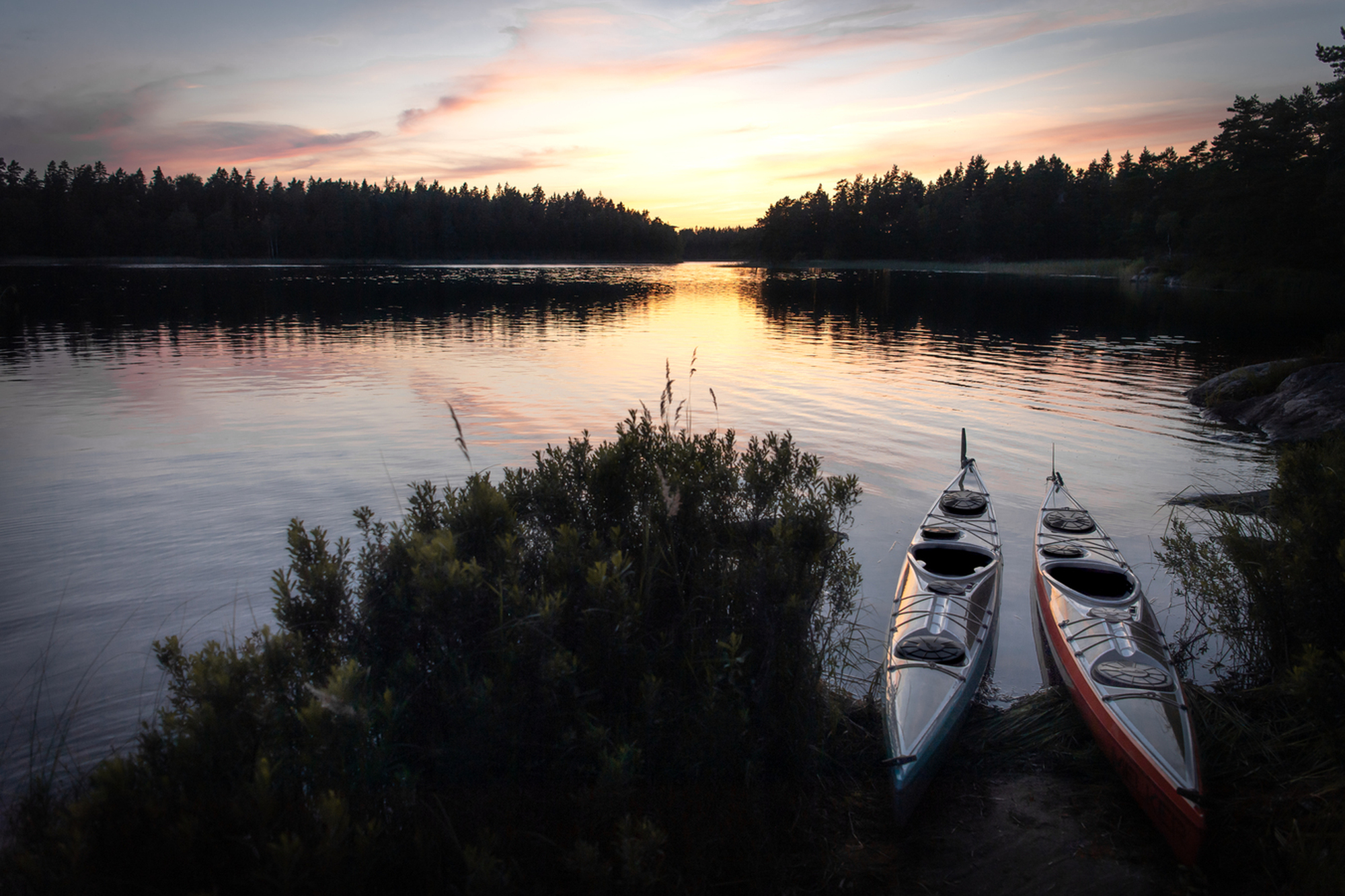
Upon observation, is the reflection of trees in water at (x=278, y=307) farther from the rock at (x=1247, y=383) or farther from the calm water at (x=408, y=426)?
the rock at (x=1247, y=383)

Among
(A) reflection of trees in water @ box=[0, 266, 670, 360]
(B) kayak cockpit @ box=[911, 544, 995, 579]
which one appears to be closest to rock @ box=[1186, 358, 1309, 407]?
(B) kayak cockpit @ box=[911, 544, 995, 579]

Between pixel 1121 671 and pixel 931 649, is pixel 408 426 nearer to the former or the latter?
pixel 931 649

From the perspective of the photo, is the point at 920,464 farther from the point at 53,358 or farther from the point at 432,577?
the point at 53,358

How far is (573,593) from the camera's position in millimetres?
3658

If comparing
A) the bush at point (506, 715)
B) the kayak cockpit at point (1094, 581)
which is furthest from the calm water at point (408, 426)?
the bush at point (506, 715)

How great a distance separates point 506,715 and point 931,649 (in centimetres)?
335

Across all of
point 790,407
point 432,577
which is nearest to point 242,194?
point 790,407

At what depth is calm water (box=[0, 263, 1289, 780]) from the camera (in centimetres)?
680

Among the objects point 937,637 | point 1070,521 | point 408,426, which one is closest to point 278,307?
point 408,426

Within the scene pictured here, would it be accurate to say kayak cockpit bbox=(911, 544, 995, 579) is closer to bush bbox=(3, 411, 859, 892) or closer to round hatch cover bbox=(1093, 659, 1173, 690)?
round hatch cover bbox=(1093, 659, 1173, 690)

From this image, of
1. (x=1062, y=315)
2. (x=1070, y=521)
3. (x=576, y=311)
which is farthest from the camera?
(x=576, y=311)

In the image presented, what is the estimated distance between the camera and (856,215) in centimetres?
14562

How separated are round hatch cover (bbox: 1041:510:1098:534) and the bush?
4437mm

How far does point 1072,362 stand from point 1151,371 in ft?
7.33
